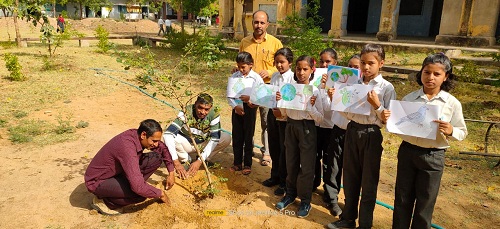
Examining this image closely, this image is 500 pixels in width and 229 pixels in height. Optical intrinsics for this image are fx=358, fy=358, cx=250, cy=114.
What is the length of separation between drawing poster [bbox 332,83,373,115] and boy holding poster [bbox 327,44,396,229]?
6 centimetres

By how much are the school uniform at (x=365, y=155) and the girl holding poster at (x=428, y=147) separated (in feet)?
0.60

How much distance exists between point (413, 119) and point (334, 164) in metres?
1.09

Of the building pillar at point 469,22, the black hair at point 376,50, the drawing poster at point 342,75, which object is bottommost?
the drawing poster at point 342,75

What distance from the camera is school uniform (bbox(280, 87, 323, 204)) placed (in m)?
3.20

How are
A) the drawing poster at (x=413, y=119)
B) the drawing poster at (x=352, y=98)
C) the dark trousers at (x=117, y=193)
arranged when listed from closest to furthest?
the drawing poster at (x=413, y=119), the drawing poster at (x=352, y=98), the dark trousers at (x=117, y=193)

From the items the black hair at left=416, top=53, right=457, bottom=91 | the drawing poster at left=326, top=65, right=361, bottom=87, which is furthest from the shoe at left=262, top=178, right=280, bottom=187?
the black hair at left=416, top=53, right=457, bottom=91

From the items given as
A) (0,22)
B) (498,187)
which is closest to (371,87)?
(498,187)

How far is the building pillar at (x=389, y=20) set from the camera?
47.4ft

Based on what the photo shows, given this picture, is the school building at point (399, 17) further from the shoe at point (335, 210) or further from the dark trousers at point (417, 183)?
the dark trousers at point (417, 183)

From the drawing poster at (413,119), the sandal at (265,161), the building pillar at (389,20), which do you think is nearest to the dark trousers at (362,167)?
the drawing poster at (413,119)

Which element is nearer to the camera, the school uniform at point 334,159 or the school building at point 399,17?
the school uniform at point 334,159

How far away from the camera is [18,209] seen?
11.3 ft

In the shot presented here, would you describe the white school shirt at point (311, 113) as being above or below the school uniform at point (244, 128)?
above

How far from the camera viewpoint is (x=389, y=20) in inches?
573
